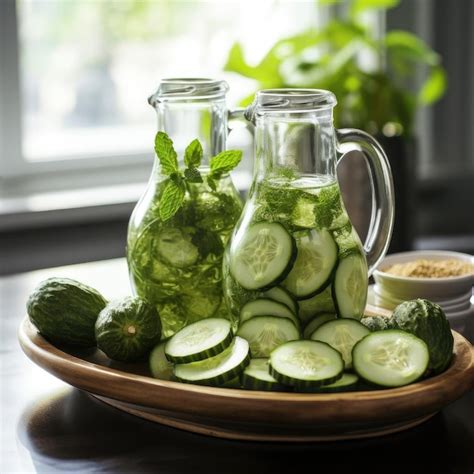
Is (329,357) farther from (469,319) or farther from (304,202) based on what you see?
(469,319)

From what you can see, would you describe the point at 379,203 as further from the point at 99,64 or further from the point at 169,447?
the point at 99,64

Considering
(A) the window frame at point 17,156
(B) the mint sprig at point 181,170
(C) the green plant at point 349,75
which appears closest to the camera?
(B) the mint sprig at point 181,170

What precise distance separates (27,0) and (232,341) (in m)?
1.69

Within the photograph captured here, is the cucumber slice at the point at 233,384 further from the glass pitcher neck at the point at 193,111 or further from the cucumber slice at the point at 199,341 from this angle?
the glass pitcher neck at the point at 193,111

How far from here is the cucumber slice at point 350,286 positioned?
908 mm

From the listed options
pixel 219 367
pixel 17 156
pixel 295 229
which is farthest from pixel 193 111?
A: pixel 17 156

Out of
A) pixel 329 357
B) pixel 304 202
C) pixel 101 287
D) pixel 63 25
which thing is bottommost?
pixel 101 287

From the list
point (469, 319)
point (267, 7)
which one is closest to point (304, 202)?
point (469, 319)

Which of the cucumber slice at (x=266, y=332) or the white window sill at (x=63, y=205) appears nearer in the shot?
the cucumber slice at (x=266, y=332)

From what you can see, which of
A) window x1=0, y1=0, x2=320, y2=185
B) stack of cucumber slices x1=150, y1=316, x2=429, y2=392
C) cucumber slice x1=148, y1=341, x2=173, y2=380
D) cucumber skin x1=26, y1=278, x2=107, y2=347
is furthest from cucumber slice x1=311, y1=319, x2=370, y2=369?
window x1=0, y1=0, x2=320, y2=185

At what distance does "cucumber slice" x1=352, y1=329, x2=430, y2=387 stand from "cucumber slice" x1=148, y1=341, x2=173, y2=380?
17 centimetres

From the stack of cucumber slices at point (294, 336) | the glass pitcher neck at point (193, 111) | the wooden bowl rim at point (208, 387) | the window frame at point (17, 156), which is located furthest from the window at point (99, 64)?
the stack of cucumber slices at point (294, 336)

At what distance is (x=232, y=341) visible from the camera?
88 cm

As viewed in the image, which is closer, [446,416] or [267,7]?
[446,416]
